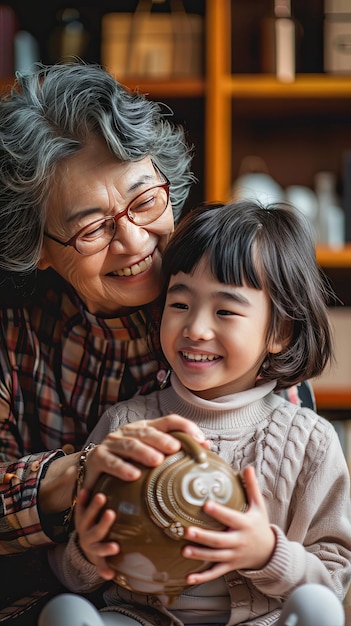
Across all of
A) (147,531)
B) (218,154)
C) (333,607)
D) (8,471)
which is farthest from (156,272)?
(218,154)

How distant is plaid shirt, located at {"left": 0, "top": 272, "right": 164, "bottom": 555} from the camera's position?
1.70 metres

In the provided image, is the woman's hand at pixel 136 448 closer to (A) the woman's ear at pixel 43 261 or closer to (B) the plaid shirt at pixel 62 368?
(B) the plaid shirt at pixel 62 368

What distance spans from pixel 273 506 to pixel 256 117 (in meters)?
2.32

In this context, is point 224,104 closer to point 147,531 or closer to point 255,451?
point 255,451

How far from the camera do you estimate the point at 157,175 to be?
1.66 meters

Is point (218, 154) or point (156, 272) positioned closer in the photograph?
point (156, 272)

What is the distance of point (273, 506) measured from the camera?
1392mm

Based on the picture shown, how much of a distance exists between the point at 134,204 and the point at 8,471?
495 millimetres

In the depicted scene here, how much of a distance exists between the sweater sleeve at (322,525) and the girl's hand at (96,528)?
0.21 meters

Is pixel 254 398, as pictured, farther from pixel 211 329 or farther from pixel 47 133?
pixel 47 133

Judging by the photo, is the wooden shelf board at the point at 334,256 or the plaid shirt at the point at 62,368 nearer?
the plaid shirt at the point at 62,368

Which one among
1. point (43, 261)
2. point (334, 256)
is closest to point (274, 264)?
point (43, 261)

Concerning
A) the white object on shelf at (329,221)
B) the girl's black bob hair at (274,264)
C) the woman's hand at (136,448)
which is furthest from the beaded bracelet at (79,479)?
the white object on shelf at (329,221)

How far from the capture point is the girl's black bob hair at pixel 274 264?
1.43 m
